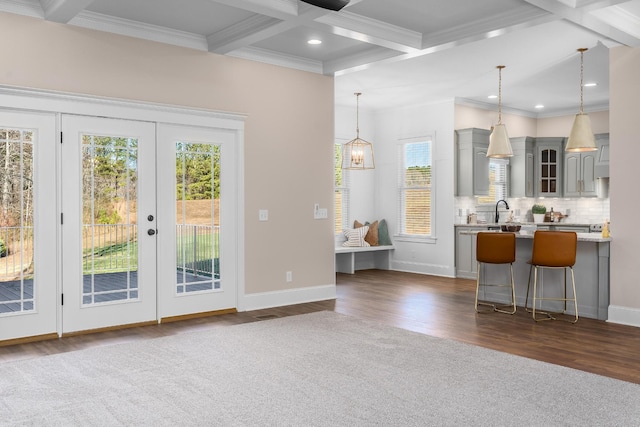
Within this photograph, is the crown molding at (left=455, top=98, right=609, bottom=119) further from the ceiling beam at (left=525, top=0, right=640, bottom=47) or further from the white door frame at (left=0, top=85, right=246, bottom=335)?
the white door frame at (left=0, top=85, right=246, bottom=335)

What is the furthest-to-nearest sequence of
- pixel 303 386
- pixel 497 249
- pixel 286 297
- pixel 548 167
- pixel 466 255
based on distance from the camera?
pixel 548 167
pixel 466 255
pixel 286 297
pixel 497 249
pixel 303 386

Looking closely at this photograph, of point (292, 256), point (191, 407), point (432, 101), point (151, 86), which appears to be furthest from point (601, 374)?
Answer: point (432, 101)

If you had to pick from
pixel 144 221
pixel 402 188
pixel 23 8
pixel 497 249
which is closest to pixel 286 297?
pixel 144 221

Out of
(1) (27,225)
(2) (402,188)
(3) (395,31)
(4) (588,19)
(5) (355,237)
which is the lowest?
(5) (355,237)

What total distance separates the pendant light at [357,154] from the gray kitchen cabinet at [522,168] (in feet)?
7.98

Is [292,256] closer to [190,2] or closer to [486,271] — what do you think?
[486,271]

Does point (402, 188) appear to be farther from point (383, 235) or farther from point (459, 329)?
point (459, 329)

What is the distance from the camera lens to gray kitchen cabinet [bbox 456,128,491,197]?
28.7 feet

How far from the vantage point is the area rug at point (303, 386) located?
3.06 m

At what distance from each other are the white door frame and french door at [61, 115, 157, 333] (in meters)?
0.07

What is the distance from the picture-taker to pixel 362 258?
986 centimetres

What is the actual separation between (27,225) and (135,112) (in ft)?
4.62

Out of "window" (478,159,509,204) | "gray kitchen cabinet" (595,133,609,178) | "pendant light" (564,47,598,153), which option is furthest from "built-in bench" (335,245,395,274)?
"pendant light" (564,47,598,153)

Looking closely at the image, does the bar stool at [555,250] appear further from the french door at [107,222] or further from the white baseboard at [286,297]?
the french door at [107,222]
